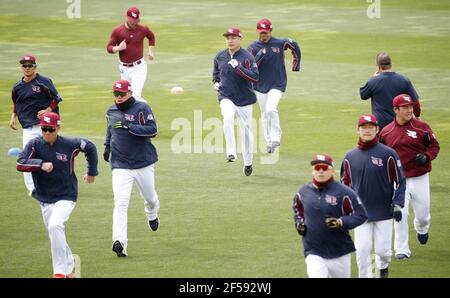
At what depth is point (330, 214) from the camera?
10375 millimetres

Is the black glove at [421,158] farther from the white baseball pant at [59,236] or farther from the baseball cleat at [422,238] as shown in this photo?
the white baseball pant at [59,236]

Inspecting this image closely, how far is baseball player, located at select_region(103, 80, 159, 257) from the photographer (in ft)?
43.2

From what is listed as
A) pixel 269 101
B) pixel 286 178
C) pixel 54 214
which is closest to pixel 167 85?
pixel 269 101

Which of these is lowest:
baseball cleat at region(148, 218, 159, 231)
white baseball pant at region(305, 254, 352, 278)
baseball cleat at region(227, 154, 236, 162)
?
baseball cleat at region(227, 154, 236, 162)

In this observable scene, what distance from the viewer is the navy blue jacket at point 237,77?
17328mm

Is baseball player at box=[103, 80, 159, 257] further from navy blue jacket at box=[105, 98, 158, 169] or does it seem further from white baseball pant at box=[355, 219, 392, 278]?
white baseball pant at box=[355, 219, 392, 278]

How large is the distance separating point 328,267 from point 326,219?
21.2 inches

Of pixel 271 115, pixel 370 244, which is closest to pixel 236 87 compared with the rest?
pixel 271 115

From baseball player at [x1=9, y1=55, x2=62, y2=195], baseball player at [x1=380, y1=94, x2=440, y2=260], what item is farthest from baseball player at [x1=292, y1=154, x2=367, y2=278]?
baseball player at [x1=9, y1=55, x2=62, y2=195]

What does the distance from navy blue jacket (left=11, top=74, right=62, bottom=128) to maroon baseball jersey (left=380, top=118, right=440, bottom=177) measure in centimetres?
569

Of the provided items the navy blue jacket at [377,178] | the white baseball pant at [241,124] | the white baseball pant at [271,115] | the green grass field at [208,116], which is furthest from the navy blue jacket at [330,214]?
the white baseball pant at [271,115]

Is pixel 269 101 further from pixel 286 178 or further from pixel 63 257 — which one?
pixel 63 257

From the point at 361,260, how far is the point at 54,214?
3801mm

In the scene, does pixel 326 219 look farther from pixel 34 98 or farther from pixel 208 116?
pixel 208 116
